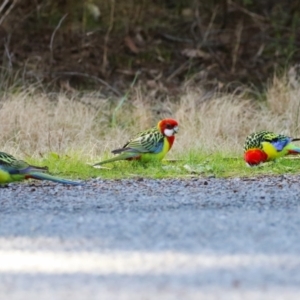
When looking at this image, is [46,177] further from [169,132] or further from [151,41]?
[151,41]

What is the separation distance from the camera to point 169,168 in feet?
27.9

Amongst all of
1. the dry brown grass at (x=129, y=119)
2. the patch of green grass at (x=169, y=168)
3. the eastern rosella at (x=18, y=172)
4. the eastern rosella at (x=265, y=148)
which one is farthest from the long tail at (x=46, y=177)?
the dry brown grass at (x=129, y=119)

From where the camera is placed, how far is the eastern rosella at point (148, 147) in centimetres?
847

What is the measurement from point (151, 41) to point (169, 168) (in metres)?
8.65

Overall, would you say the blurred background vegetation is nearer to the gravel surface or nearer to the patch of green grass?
the patch of green grass

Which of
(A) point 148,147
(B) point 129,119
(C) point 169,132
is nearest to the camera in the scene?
(A) point 148,147

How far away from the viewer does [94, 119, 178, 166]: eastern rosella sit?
333 inches

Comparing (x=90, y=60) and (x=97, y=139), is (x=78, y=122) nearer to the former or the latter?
(x=97, y=139)

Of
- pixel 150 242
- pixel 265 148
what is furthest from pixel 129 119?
pixel 150 242

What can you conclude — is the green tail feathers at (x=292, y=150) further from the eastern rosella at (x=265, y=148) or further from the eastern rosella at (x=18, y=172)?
the eastern rosella at (x=18, y=172)

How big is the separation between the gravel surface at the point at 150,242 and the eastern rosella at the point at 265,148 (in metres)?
0.99

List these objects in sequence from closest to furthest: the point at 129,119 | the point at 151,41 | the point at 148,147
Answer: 1. the point at 148,147
2. the point at 129,119
3. the point at 151,41

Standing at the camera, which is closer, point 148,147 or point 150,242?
point 150,242

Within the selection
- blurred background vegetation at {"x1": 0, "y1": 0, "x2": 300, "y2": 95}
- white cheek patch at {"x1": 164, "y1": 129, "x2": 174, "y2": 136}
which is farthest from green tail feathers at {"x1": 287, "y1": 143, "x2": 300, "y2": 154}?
blurred background vegetation at {"x1": 0, "y1": 0, "x2": 300, "y2": 95}
